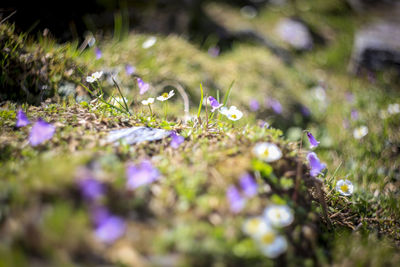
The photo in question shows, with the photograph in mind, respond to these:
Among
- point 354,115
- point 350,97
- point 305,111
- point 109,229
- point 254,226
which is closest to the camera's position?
point 109,229

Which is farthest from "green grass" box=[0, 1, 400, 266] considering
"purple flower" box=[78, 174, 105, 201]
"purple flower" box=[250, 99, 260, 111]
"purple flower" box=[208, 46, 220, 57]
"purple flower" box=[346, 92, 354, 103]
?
"purple flower" box=[208, 46, 220, 57]

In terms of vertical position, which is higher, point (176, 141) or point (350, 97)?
point (176, 141)

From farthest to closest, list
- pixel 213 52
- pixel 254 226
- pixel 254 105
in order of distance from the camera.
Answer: pixel 213 52 → pixel 254 105 → pixel 254 226

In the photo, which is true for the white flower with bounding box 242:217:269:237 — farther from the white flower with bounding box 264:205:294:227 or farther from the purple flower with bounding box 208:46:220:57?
the purple flower with bounding box 208:46:220:57

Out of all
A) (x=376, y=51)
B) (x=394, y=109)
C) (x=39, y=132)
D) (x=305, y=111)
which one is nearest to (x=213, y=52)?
(x=305, y=111)

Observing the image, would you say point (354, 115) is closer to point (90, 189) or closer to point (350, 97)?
point (350, 97)

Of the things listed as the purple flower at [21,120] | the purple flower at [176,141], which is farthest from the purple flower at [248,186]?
the purple flower at [21,120]

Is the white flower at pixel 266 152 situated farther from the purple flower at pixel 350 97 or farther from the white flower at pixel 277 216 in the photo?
the purple flower at pixel 350 97
